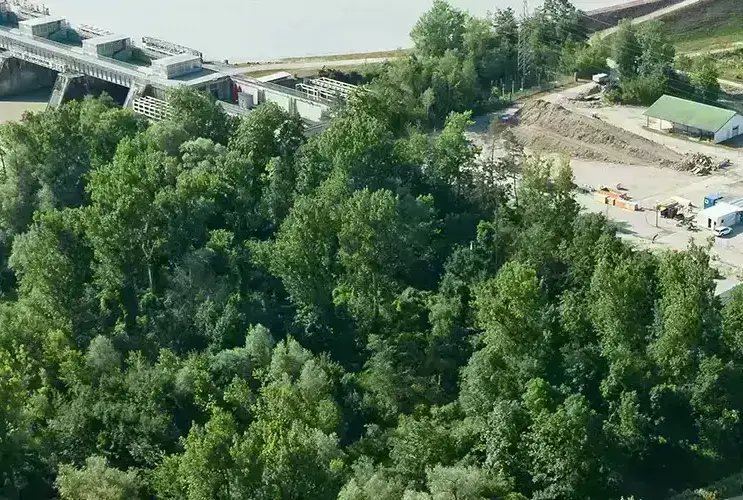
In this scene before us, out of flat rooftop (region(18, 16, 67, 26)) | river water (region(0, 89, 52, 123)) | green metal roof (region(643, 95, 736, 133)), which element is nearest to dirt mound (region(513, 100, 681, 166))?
green metal roof (region(643, 95, 736, 133))

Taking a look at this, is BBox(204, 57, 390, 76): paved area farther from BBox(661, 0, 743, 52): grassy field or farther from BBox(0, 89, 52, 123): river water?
BBox(661, 0, 743, 52): grassy field

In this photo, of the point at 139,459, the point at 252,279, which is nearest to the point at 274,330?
the point at 252,279

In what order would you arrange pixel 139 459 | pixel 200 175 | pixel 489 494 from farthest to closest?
pixel 200 175
pixel 139 459
pixel 489 494

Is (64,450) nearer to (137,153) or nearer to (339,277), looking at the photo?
(339,277)

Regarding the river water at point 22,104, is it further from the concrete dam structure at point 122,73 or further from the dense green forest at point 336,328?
the dense green forest at point 336,328

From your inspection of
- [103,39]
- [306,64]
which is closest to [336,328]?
[103,39]

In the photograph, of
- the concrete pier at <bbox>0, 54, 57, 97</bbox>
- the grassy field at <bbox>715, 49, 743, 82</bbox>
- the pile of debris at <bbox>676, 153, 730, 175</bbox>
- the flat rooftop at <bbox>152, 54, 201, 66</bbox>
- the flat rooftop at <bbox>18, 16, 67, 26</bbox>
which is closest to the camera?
the pile of debris at <bbox>676, 153, 730, 175</bbox>
